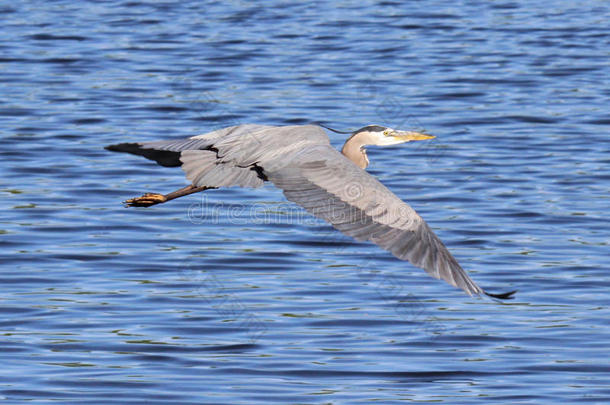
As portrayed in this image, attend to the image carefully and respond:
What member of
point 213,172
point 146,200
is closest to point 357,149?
point 213,172

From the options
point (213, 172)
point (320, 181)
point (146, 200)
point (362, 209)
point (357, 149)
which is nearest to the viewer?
point (362, 209)

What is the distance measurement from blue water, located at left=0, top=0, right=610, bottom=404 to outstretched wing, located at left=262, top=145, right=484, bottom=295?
192cm

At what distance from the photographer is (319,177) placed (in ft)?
26.4

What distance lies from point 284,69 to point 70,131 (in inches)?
207

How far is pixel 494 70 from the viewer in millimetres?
22578

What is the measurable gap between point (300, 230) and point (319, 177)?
5.82m

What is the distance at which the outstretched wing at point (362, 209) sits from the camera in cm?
750

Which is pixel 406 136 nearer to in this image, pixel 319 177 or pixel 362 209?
pixel 319 177

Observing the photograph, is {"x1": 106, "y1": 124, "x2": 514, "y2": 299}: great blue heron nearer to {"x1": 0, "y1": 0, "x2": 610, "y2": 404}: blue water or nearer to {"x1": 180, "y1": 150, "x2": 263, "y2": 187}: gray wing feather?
{"x1": 180, "y1": 150, "x2": 263, "y2": 187}: gray wing feather

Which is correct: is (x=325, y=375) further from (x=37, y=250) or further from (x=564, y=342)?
(x=37, y=250)

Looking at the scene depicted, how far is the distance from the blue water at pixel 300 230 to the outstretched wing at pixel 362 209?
1.92 metres

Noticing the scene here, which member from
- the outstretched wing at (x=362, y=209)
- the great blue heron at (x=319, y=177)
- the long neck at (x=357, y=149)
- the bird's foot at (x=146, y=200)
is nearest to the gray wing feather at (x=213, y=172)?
the great blue heron at (x=319, y=177)

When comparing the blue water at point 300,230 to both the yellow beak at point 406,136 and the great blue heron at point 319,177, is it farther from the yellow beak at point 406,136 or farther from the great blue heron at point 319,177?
the yellow beak at point 406,136

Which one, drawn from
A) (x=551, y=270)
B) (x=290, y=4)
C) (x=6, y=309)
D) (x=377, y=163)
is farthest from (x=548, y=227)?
(x=290, y=4)
